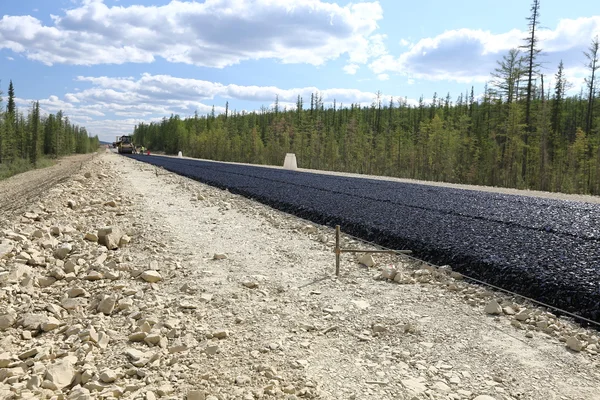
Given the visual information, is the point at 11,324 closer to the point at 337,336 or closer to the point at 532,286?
the point at 337,336

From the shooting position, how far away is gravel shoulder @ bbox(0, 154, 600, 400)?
3090 millimetres

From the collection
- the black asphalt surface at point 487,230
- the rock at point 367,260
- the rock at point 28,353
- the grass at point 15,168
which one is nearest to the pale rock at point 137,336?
the rock at point 28,353

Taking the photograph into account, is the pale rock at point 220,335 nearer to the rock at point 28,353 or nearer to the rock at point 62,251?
the rock at point 28,353

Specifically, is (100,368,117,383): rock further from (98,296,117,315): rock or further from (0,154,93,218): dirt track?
(0,154,93,218): dirt track

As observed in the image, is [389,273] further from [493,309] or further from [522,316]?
[522,316]

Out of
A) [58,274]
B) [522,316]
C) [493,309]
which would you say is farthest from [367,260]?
[58,274]

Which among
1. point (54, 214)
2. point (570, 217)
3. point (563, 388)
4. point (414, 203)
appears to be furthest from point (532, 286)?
point (54, 214)

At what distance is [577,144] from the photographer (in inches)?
1404

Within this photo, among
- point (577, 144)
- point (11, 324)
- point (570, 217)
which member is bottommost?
point (11, 324)

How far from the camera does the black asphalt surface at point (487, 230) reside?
16.8ft

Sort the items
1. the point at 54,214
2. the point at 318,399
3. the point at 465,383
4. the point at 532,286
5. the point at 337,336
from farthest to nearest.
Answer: the point at 54,214
the point at 532,286
the point at 337,336
the point at 465,383
the point at 318,399

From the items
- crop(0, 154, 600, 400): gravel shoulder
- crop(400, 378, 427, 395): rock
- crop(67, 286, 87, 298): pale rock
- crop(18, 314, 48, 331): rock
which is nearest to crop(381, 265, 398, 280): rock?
crop(0, 154, 600, 400): gravel shoulder

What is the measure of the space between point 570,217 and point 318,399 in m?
8.77

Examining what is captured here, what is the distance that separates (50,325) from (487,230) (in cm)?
703
